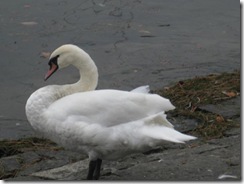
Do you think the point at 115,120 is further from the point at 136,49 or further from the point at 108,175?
the point at 136,49

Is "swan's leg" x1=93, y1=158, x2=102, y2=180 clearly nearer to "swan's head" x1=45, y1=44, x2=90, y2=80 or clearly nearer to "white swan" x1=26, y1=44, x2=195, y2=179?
"white swan" x1=26, y1=44, x2=195, y2=179

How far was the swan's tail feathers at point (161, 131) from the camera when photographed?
4.20 metres

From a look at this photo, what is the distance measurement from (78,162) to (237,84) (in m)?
2.51

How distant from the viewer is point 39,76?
7809mm

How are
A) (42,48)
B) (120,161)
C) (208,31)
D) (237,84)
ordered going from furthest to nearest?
(208,31), (42,48), (237,84), (120,161)

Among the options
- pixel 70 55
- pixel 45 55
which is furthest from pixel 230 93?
pixel 45 55

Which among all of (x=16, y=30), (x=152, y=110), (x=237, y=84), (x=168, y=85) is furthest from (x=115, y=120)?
(x=16, y=30)

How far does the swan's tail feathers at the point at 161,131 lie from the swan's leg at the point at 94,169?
43cm

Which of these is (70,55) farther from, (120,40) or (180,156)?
(120,40)

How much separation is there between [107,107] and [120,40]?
4646mm

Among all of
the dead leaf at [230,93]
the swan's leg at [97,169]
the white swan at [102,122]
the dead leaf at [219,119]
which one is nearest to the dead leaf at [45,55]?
the dead leaf at [230,93]

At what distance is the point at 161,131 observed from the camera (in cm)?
432

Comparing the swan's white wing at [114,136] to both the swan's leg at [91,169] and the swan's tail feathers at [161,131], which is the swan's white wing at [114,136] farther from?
the swan's leg at [91,169]

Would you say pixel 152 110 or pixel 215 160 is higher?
pixel 152 110
